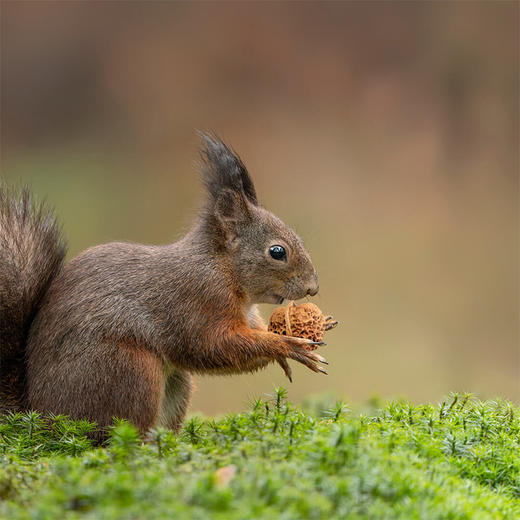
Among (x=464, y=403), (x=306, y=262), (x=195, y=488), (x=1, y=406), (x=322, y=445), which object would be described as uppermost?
(x=306, y=262)

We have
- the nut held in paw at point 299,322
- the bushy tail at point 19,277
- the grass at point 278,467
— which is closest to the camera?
the grass at point 278,467

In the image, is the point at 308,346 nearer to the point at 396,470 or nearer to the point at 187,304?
the point at 187,304

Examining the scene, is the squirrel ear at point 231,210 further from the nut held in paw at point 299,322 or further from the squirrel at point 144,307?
the nut held in paw at point 299,322

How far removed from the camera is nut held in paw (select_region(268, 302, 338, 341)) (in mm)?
2490

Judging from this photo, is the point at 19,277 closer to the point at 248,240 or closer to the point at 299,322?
the point at 248,240

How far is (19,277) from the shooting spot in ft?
7.64

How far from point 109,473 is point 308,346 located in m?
1.04

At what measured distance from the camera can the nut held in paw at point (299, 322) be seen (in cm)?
249

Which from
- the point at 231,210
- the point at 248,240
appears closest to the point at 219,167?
the point at 231,210

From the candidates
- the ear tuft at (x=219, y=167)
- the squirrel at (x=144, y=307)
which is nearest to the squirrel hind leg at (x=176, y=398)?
the squirrel at (x=144, y=307)

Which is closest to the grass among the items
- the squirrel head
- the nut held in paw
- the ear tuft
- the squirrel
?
the squirrel

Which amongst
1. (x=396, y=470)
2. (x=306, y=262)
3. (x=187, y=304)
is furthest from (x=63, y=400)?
(x=396, y=470)

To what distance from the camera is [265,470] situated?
139 cm

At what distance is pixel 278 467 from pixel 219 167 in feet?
4.79
